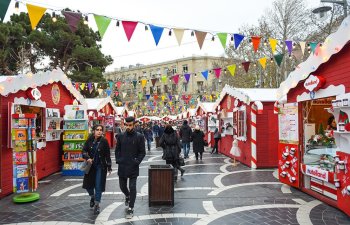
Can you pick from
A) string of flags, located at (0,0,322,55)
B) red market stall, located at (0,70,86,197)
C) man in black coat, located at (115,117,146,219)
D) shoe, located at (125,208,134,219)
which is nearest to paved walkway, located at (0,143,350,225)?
shoe, located at (125,208,134,219)

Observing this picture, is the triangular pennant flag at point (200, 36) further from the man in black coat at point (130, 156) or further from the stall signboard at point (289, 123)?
the man in black coat at point (130, 156)

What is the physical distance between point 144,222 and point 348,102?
4105mm

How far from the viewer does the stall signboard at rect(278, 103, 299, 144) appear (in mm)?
7750

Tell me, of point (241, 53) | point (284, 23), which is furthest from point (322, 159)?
point (241, 53)

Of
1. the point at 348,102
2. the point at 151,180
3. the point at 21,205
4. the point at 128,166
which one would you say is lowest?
the point at 21,205

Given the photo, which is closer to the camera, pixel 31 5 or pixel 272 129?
pixel 31 5

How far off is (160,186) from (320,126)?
16.0 ft

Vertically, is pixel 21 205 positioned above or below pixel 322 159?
below

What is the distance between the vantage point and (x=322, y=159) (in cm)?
695

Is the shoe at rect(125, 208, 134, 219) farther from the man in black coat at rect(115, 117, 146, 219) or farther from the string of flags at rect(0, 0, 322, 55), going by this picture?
the string of flags at rect(0, 0, 322, 55)

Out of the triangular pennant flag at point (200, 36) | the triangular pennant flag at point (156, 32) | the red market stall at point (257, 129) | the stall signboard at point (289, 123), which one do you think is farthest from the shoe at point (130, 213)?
the red market stall at point (257, 129)

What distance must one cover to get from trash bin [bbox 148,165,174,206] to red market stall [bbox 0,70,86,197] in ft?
9.91

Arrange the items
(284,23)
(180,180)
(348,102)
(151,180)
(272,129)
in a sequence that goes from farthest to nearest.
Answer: (284,23)
(272,129)
(180,180)
(151,180)
(348,102)

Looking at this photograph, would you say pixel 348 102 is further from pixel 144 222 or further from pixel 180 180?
pixel 180 180
